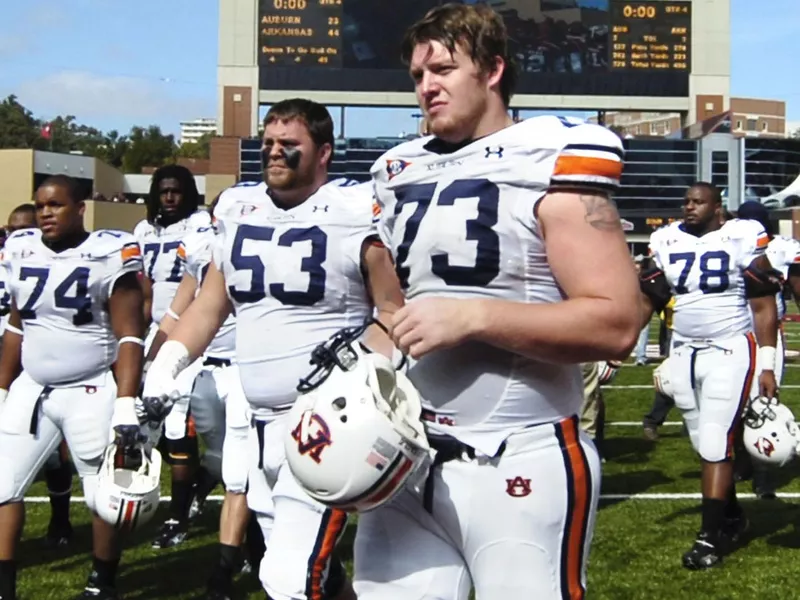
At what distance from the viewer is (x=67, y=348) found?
5.05 metres

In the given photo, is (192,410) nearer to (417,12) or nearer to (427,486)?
(427,486)

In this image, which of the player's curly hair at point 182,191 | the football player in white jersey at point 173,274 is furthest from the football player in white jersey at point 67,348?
the player's curly hair at point 182,191

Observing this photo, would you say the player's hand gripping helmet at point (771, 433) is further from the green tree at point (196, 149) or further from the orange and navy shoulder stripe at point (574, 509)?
the green tree at point (196, 149)

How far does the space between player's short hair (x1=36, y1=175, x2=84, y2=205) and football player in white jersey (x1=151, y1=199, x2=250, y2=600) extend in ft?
2.11

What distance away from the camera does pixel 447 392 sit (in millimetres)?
2480

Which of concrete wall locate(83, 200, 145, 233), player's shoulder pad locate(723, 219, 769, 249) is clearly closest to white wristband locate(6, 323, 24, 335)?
player's shoulder pad locate(723, 219, 769, 249)

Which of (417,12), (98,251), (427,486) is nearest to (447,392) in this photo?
(427,486)

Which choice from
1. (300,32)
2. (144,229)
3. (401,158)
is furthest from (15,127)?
(401,158)

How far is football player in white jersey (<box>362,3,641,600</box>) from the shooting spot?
2.25 meters

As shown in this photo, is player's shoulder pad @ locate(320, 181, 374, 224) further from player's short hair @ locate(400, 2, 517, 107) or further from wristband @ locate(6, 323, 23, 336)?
wristband @ locate(6, 323, 23, 336)

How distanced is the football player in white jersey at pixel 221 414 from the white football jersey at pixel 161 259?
697 millimetres

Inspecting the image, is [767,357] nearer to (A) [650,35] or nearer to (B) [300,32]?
(B) [300,32]

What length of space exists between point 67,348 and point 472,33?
10.4 ft

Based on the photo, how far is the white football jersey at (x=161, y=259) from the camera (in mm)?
7164
